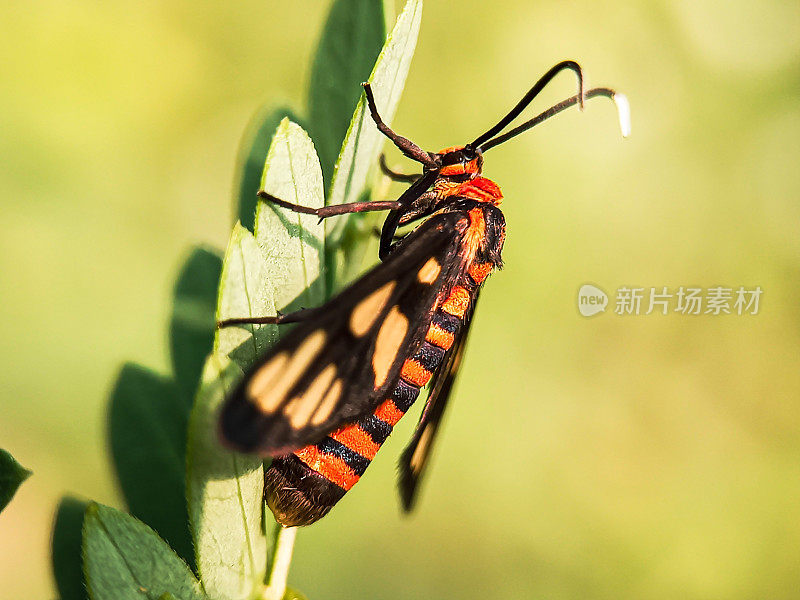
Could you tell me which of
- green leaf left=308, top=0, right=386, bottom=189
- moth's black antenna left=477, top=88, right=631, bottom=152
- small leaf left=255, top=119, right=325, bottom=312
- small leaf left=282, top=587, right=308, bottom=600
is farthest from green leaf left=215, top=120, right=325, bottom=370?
moth's black antenna left=477, top=88, right=631, bottom=152

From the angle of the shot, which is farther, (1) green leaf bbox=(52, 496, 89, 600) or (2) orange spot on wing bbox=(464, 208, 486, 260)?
(2) orange spot on wing bbox=(464, 208, 486, 260)

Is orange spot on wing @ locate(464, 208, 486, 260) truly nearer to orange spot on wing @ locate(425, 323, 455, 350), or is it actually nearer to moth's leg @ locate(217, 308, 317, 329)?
orange spot on wing @ locate(425, 323, 455, 350)

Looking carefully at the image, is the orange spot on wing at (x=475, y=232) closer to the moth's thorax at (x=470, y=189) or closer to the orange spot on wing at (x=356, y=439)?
the moth's thorax at (x=470, y=189)

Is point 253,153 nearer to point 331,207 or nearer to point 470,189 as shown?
point 331,207

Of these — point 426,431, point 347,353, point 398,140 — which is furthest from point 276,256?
point 426,431

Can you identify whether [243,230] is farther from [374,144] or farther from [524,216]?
[524,216]

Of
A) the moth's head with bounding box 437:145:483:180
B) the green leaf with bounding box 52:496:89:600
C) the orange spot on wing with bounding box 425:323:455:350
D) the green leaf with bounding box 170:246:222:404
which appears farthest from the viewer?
the moth's head with bounding box 437:145:483:180

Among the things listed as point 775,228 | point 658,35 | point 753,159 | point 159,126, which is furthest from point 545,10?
point 159,126
